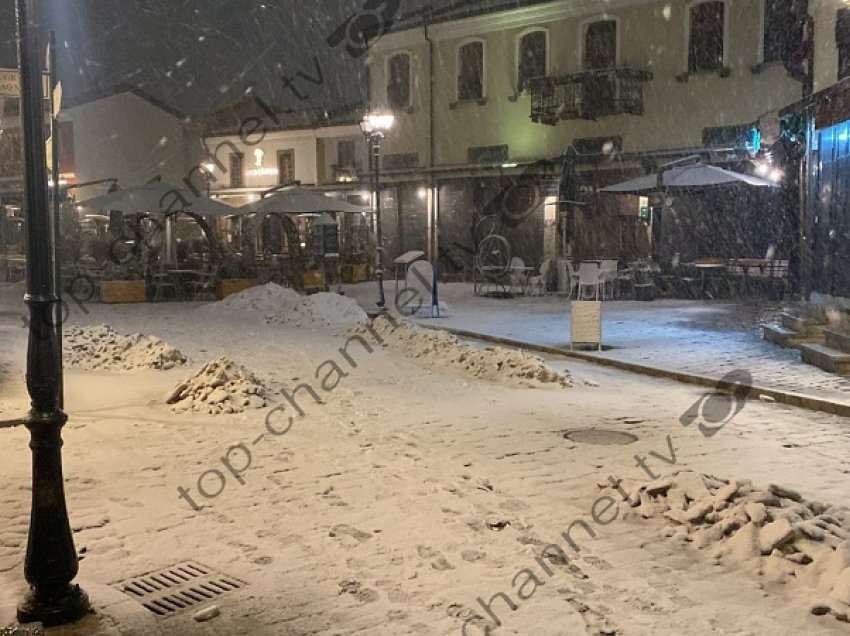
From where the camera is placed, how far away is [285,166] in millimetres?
40844

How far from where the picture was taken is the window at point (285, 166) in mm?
40562

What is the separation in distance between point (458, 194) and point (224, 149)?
1922cm

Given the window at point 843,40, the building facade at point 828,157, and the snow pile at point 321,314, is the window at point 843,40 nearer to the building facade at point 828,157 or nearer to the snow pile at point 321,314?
the building facade at point 828,157

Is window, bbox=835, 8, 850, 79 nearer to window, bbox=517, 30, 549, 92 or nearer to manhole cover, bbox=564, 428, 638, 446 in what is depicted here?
manhole cover, bbox=564, 428, 638, 446

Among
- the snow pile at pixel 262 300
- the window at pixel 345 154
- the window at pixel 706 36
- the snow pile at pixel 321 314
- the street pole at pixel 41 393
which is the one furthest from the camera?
the window at pixel 345 154

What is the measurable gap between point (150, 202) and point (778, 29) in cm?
1829

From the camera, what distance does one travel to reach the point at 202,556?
4.85m

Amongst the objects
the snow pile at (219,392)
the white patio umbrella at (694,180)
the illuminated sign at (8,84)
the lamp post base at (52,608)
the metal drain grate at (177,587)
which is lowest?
the metal drain grate at (177,587)

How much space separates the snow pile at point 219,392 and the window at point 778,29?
1926 cm

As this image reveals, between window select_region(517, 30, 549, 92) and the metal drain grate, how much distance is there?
25.4 meters

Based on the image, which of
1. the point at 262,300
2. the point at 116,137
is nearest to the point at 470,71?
the point at 262,300

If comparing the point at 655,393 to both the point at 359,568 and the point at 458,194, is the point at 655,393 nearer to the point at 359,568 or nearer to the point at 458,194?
the point at 359,568

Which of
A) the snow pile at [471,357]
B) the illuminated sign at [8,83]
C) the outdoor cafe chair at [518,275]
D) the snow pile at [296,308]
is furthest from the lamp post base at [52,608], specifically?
the outdoor cafe chair at [518,275]

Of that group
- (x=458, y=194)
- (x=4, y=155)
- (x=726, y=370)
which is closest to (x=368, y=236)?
(x=458, y=194)
